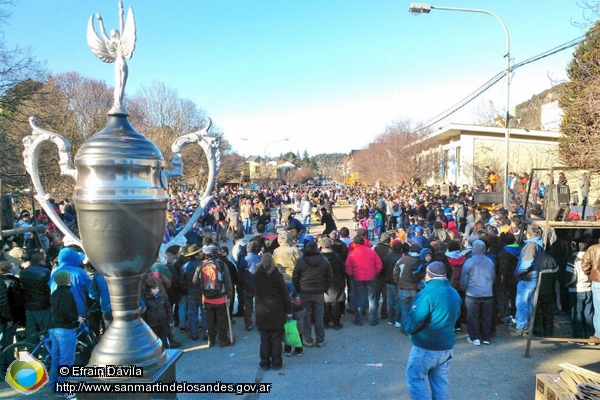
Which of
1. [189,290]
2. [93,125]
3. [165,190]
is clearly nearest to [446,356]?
[165,190]

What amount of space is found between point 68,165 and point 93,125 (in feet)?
97.9

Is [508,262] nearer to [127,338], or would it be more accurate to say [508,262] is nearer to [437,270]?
[437,270]

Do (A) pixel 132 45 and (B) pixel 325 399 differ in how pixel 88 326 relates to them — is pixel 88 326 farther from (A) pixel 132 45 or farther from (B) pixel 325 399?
(A) pixel 132 45

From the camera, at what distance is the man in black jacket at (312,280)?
6.40m

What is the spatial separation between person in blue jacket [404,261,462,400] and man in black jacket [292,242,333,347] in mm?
2324

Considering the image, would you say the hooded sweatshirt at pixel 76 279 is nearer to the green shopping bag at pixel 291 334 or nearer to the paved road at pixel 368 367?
the paved road at pixel 368 367

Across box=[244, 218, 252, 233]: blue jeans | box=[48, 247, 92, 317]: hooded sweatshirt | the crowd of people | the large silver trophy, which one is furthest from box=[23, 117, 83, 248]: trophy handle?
box=[244, 218, 252, 233]: blue jeans

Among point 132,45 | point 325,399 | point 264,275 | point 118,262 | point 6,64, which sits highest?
point 6,64

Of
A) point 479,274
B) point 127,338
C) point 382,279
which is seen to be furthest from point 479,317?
point 127,338

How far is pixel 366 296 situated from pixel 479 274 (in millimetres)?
2152

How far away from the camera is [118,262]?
1987mm

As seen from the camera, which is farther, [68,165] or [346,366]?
[346,366]

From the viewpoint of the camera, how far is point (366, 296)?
7719mm

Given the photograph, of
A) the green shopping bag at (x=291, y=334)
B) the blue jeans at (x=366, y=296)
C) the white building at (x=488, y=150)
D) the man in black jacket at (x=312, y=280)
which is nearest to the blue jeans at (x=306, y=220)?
the white building at (x=488, y=150)
